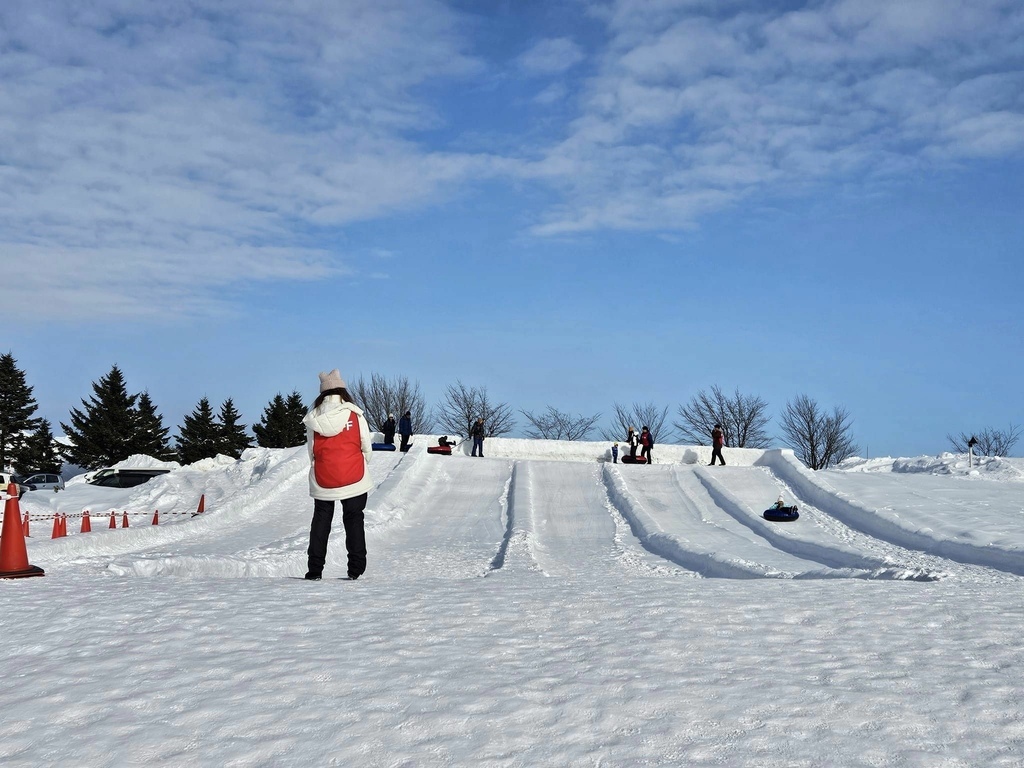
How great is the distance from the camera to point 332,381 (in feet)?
24.2

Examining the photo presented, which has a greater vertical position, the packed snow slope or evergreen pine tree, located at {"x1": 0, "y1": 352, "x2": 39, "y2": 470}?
evergreen pine tree, located at {"x1": 0, "y1": 352, "x2": 39, "y2": 470}

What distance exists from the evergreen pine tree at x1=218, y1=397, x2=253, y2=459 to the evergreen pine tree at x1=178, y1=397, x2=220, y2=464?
41 centimetres

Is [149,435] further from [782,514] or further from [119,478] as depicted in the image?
[782,514]

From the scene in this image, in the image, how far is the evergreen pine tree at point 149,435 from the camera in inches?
2148

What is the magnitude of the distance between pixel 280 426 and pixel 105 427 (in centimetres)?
1280

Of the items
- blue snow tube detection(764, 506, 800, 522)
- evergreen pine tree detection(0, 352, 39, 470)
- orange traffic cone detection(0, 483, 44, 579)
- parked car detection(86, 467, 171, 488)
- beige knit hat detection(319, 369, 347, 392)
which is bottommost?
blue snow tube detection(764, 506, 800, 522)

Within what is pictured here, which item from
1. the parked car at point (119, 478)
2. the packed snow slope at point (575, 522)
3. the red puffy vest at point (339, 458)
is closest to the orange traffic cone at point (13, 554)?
the packed snow slope at point (575, 522)

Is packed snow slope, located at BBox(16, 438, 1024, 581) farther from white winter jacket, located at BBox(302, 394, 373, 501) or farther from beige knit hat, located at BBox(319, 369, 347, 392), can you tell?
beige knit hat, located at BBox(319, 369, 347, 392)

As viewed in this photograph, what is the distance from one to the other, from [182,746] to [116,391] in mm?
56982

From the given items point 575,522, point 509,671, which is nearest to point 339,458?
point 509,671

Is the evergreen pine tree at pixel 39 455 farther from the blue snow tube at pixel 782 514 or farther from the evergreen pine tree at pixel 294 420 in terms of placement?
the blue snow tube at pixel 782 514

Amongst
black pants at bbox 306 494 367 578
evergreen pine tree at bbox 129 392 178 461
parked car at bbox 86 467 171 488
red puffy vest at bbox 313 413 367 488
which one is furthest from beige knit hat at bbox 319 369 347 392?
evergreen pine tree at bbox 129 392 178 461

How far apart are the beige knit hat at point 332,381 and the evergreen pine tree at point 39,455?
2023 inches

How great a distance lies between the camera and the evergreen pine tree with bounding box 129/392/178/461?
2148 inches
